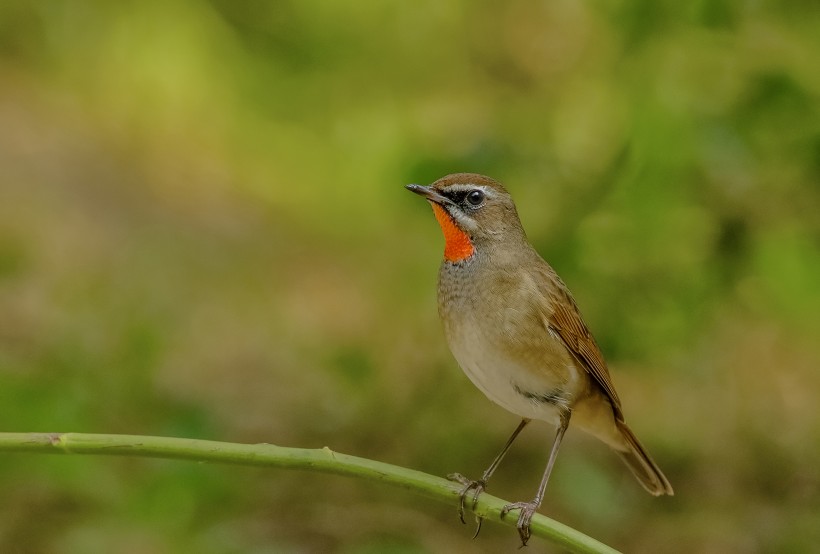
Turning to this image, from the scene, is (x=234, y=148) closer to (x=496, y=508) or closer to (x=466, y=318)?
(x=466, y=318)

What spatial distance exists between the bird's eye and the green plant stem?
4.04 feet

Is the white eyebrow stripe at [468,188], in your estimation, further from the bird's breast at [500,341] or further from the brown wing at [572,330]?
the brown wing at [572,330]

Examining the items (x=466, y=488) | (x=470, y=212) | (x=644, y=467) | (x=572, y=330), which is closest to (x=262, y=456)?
(x=466, y=488)

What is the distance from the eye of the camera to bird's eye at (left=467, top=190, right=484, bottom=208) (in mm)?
3836

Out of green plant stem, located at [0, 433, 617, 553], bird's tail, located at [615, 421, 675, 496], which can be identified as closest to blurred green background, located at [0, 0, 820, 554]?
bird's tail, located at [615, 421, 675, 496]

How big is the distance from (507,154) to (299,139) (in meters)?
4.72

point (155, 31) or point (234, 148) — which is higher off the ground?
point (155, 31)

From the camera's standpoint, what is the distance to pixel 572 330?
414 cm

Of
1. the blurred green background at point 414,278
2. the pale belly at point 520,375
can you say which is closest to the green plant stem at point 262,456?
the pale belly at point 520,375

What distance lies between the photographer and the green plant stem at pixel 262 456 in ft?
9.05

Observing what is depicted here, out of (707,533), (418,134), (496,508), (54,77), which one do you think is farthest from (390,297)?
(54,77)

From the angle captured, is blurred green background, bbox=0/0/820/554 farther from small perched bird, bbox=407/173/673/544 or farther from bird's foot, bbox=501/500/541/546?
bird's foot, bbox=501/500/541/546

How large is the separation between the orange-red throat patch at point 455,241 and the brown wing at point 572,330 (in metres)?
0.37

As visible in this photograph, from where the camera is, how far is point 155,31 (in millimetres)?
9594
